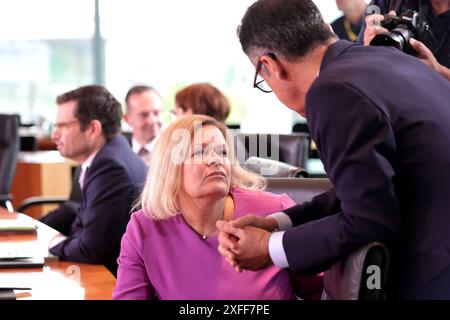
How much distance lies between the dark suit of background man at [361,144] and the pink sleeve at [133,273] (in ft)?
1.74

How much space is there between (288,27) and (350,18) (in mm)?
2275

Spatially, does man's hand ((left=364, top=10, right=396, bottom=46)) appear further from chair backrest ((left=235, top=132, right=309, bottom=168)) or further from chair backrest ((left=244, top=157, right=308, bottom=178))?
chair backrest ((left=235, top=132, right=309, bottom=168))

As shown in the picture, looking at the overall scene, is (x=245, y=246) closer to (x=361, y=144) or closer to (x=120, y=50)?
(x=361, y=144)

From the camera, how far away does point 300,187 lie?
2.66 meters

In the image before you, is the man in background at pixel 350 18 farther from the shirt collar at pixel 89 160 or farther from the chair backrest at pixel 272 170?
the shirt collar at pixel 89 160

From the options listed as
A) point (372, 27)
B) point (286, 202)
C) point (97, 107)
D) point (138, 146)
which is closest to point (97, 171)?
point (97, 107)

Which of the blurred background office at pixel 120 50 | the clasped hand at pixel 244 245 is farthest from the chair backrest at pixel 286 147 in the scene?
the blurred background office at pixel 120 50

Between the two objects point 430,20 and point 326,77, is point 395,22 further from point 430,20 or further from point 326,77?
point 326,77

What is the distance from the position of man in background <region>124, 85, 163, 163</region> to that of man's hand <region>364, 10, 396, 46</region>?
2.62 meters

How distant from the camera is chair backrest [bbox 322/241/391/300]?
1.54 m

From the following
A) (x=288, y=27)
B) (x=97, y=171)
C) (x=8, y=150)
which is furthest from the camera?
(x=8, y=150)
